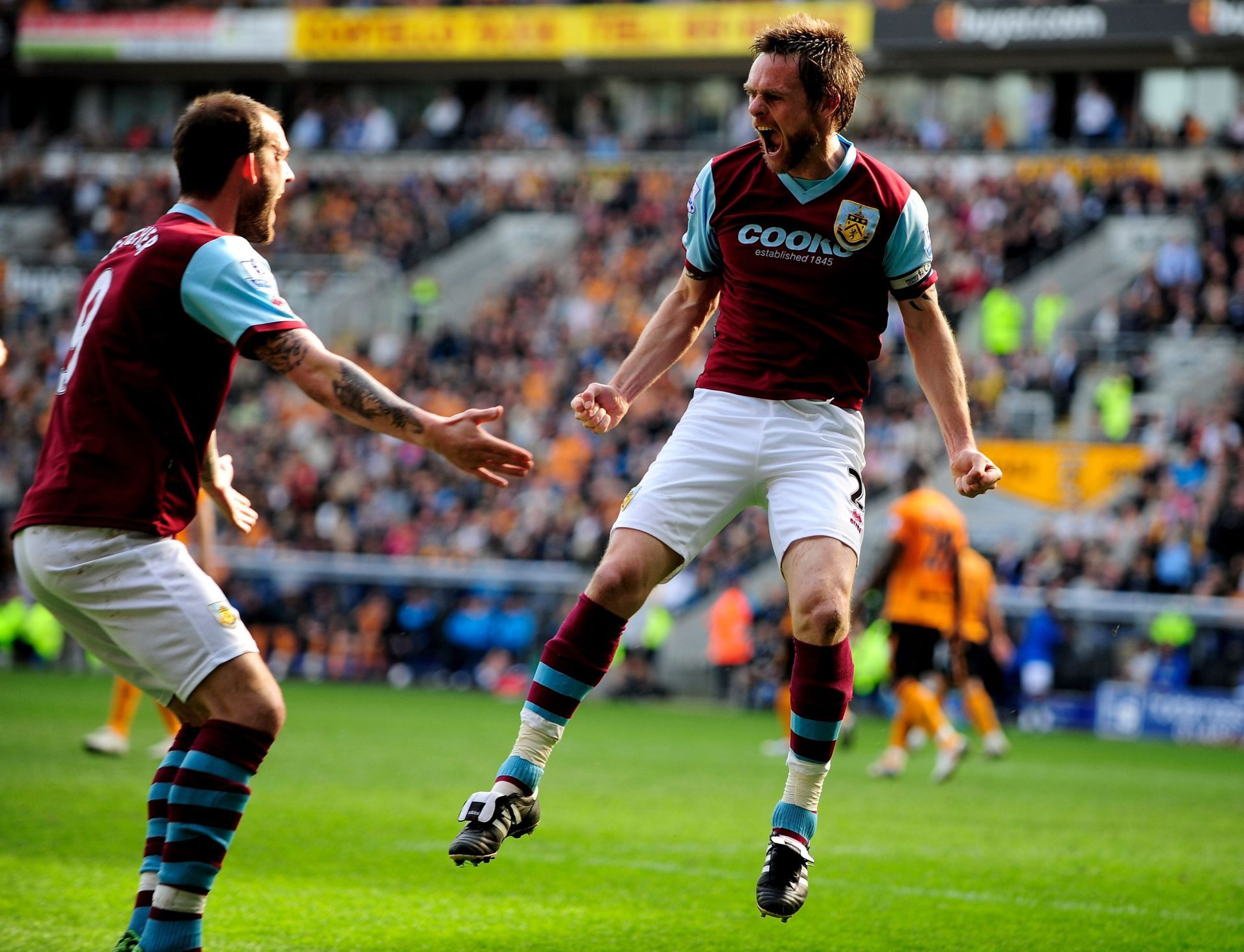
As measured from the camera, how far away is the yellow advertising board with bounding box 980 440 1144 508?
22500 millimetres

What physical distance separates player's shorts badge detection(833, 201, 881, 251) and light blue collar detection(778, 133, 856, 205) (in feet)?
0.29

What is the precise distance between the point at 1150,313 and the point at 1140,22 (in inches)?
410

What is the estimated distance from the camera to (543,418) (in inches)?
1062

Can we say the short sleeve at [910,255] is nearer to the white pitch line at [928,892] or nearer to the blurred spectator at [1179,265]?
the white pitch line at [928,892]

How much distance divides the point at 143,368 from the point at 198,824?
1.22m

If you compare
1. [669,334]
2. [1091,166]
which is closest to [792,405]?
[669,334]

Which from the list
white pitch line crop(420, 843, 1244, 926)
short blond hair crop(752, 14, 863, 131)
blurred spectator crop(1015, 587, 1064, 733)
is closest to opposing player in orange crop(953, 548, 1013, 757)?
blurred spectator crop(1015, 587, 1064, 733)

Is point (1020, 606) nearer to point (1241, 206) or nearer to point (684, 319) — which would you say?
point (1241, 206)

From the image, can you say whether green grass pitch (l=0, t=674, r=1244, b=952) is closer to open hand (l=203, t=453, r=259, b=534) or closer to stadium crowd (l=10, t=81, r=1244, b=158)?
open hand (l=203, t=453, r=259, b=534)

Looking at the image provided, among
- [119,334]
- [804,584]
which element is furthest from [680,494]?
[119,334]

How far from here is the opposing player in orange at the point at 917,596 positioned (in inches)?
489

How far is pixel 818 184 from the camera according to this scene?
527 centimetres

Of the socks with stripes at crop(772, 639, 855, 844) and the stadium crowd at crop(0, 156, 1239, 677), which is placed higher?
the socks with stripes at crop(772, 639, 855, 844)

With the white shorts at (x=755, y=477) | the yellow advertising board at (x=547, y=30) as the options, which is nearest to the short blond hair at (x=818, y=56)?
the white shorts at (x=755, y=477)
